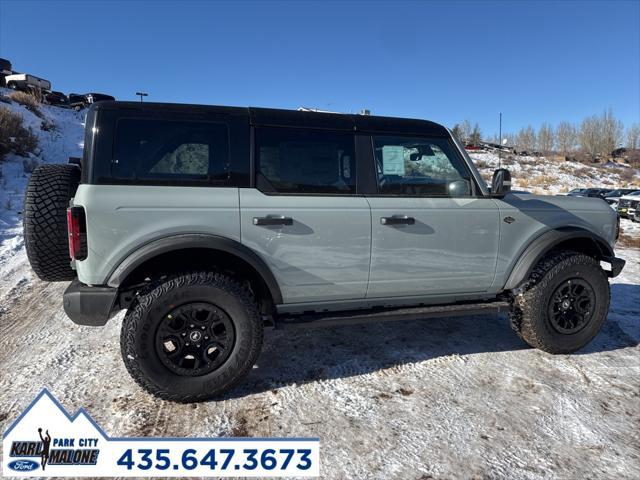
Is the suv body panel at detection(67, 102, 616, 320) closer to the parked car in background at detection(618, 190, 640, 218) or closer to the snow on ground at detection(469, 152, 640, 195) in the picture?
the parked car in background at detection(618, 190, 640, 218)

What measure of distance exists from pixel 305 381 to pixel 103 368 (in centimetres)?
161

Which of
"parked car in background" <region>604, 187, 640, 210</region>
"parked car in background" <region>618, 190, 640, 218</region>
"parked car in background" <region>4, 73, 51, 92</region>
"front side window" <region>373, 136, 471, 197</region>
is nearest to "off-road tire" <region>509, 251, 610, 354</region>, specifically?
"front side window" <region>373, 136, 471, 197</region>

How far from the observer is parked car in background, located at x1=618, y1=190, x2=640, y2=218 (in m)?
14.3

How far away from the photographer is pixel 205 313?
9.00ft

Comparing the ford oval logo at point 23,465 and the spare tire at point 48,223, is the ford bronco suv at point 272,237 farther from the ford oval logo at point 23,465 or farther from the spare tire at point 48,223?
the ford oval logo at point 23,465

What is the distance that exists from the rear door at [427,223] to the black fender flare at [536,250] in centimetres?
24

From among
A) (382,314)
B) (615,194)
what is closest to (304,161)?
(382,314)

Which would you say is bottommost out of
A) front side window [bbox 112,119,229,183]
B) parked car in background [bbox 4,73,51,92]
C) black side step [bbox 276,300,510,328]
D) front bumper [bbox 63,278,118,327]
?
black side step [bbox 276,300,510,328]

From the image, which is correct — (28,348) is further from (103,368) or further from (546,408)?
(546,408)

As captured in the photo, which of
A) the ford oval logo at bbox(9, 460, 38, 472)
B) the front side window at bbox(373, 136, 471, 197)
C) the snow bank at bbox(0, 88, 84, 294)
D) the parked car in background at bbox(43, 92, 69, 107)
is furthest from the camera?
the parked car in background at bbox(43, 92, 69, 107)

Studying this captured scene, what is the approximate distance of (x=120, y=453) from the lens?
2145mm

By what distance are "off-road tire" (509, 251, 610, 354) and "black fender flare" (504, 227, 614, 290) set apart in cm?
10

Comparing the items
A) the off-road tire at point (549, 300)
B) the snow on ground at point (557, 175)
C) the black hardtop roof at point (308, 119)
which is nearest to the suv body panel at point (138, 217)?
the black hardtop roof at point (308, 119)

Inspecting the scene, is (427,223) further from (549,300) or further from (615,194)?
(615,194)
